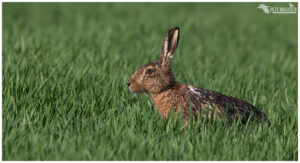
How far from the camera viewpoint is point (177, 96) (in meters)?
6.33

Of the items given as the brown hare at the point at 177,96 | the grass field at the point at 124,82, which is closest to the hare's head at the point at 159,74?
the brown hare at the point at 177,96

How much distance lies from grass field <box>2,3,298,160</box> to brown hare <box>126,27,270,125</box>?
7.1 inches

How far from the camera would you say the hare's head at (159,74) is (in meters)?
6.45

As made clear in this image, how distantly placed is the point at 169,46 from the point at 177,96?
24.6 inches

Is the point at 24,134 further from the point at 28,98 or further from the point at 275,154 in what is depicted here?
the point at 275,154

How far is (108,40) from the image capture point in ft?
34.3

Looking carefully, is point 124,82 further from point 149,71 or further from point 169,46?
point 169,46

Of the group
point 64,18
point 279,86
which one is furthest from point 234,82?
point 64,18

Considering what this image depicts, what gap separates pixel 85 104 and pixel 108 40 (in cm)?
417

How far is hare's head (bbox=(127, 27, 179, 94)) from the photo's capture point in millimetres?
6449
